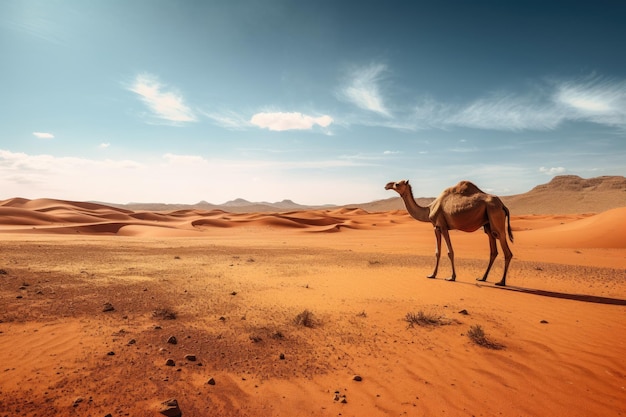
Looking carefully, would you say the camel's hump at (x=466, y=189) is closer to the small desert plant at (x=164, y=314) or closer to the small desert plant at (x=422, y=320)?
the small desert plant at (x=422, y=320)

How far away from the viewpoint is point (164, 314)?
20.1ft

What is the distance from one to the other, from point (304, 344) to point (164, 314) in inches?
113

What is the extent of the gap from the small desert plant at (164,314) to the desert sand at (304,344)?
0.07 feet

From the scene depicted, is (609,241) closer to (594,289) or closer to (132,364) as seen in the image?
(594,289)

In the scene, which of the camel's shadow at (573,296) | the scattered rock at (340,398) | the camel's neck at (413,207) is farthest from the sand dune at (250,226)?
the scattered rock at (340,398)

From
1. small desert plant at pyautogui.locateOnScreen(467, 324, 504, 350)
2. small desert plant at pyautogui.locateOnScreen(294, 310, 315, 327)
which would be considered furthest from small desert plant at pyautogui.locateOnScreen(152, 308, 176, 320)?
small desert plant at pyautogui.locateOnScreen(467, 324, 504, 350)

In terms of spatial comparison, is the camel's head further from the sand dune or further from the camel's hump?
the sand dune

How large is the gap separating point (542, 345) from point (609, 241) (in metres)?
18.8

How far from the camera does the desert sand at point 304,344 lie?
12.1 ft

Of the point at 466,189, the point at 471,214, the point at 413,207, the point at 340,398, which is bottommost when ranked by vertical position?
Answer: the point at 340,398

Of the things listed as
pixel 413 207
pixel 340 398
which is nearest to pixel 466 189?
pixel 413 207

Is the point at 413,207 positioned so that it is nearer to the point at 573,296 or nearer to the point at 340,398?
the point at 573,296

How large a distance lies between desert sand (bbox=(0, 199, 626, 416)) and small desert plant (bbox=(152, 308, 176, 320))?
22 mm

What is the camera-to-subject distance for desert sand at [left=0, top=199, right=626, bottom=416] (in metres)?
3.68
